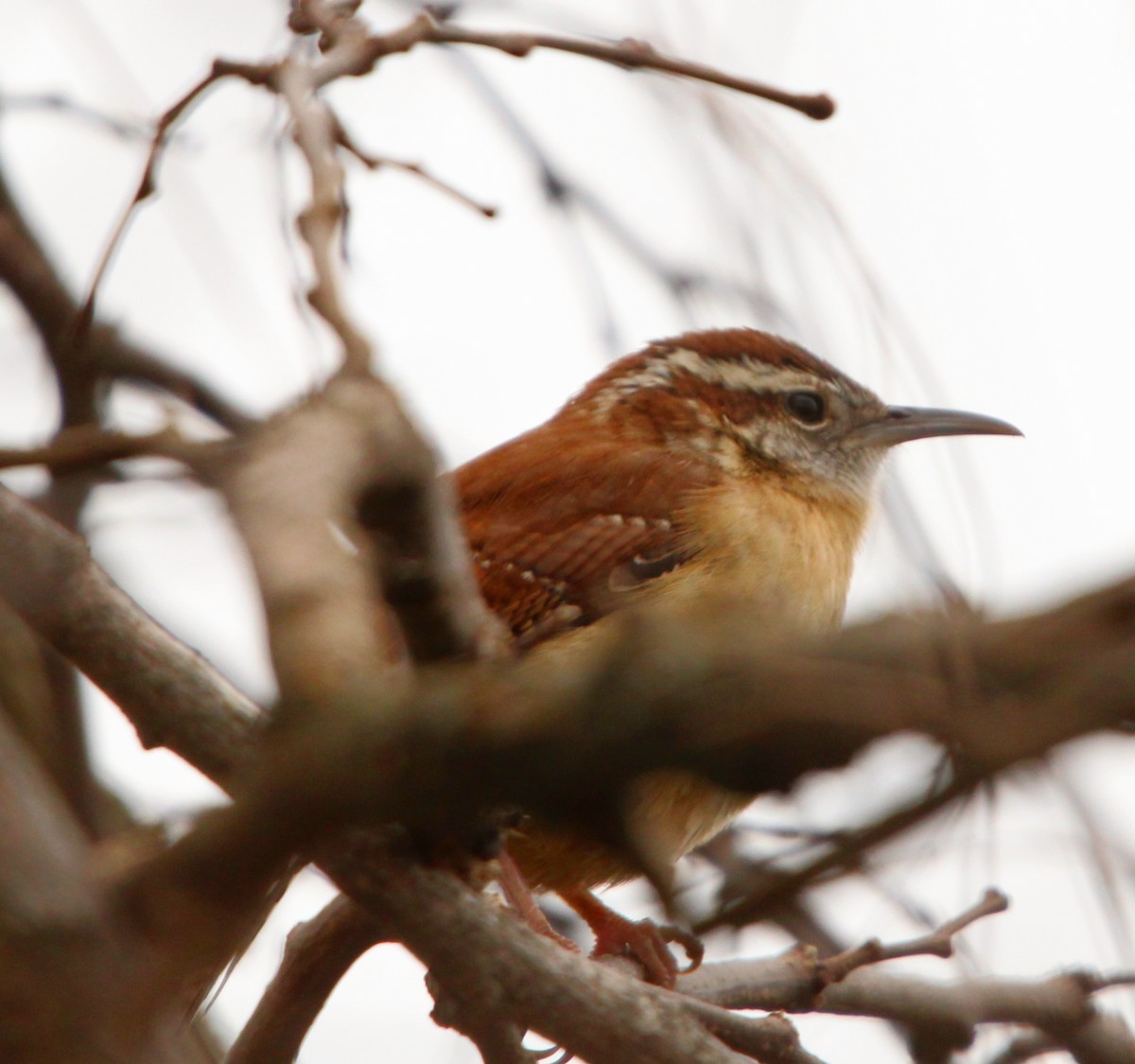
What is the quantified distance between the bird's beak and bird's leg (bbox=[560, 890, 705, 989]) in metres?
1.96

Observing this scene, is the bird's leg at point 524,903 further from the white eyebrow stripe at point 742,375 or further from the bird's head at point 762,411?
the white eyebrow stripe at point 742,375

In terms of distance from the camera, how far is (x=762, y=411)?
210 inches

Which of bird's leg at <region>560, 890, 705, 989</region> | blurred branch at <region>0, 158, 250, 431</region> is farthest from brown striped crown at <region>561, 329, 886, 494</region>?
bird's leg at <region>560, 890, 705, 989</region>

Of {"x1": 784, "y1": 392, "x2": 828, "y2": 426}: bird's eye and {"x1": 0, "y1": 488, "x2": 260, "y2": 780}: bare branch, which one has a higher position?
{"x1": 0, "y1": 488, "x2": 260, "y2": 780}: bare branch

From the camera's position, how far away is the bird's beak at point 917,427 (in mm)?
5379

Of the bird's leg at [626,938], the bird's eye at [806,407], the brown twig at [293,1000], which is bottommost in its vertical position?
the bird's leg at [626,938]

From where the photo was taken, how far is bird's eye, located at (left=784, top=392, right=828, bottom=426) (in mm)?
5379

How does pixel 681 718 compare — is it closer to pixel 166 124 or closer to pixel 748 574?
pixel 166 124

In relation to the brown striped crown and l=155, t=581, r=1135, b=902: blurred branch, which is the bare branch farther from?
the brown striped crown

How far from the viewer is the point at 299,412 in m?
1.90

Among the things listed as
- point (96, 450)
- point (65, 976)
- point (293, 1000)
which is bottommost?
point (293, 1000)

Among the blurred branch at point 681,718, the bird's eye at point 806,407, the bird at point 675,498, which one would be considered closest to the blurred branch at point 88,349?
the bird at point 675,498

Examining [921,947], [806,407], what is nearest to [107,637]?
[921,947]

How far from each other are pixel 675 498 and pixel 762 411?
0.94 m
